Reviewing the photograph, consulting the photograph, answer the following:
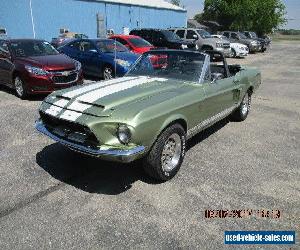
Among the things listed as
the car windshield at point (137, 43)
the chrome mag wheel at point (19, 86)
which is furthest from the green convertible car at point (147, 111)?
the car windshield at point (137, 43)

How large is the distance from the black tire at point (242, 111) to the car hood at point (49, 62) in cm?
465

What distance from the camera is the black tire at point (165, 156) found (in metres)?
4.38

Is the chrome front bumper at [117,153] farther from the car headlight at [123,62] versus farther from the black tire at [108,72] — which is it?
the black tire at [108,72]

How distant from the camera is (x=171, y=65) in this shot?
580 cm

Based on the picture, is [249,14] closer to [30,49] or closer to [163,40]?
[163,40]

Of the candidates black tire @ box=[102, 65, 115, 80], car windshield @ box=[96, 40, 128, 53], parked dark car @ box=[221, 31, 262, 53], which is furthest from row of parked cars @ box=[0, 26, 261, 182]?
parked dark car @ box=[221, 31, 262, 53]

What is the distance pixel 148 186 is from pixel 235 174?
53.7 inches

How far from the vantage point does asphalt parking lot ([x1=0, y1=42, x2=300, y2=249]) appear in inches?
141

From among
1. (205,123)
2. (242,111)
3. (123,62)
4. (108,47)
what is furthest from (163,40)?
(205,123)

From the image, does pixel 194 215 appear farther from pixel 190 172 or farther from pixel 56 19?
pixel 56 19

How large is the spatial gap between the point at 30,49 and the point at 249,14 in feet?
151

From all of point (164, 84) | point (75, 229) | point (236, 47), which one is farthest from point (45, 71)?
point (236, 47)

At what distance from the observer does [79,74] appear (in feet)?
31.6

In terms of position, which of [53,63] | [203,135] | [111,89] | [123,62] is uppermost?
[111,89]
